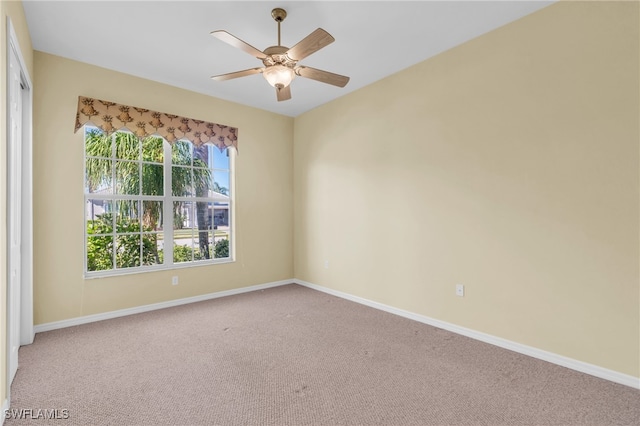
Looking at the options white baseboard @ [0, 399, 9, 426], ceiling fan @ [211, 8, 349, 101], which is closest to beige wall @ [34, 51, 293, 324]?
white baseboard @ [0, 399, 9, 426]

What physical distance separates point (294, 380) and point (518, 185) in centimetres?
243

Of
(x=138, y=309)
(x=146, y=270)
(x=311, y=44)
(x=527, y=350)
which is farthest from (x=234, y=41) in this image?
(x=527, y=350)

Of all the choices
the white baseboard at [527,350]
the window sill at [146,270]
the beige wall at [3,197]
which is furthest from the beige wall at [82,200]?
the white baseboard at [527,350]

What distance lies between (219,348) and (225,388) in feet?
2.21

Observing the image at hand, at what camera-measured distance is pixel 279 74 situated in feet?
8.17

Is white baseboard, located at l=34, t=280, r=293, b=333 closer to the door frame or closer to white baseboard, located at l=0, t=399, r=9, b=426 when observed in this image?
the door frame

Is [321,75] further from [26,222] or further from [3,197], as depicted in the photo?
[26,222]

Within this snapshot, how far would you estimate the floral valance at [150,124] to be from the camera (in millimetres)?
3404

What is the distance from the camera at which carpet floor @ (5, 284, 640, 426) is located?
6.11 ft

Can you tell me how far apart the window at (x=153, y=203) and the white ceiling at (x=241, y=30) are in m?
0.95

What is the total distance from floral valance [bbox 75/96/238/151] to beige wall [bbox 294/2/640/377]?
1.94 metres

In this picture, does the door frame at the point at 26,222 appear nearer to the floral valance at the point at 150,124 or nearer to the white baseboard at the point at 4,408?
the floral valance at the point at 150,124

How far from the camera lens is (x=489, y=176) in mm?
2887

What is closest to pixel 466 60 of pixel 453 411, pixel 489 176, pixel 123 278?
pixel 489 176
